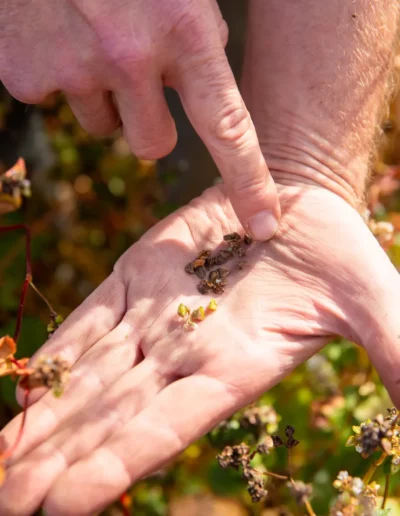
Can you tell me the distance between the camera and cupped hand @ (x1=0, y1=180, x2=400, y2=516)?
3.45ft

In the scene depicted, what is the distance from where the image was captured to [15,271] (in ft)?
6.64

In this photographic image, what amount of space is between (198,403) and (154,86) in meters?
0.79

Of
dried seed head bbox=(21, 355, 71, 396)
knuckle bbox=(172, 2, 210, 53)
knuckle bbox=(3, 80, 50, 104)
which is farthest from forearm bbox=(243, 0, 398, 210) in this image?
dried seed head bbox=(21, 355, 71, 396)

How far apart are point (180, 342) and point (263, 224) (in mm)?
370

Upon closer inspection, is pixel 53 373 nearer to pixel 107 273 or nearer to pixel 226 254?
pixel 226 254

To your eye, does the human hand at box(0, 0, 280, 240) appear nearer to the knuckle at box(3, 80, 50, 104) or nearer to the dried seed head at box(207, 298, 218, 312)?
the knuckle at box(3, 80, 50, 104)

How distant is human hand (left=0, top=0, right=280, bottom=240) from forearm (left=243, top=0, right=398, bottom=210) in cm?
31

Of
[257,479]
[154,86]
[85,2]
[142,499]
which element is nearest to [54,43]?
[85,2]

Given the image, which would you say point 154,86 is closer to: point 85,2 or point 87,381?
point 85,2

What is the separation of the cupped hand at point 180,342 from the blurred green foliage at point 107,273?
248mm

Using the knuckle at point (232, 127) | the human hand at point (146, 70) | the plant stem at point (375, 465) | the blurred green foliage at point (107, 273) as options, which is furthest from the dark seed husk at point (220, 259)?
the plant stem at point (375, 465)

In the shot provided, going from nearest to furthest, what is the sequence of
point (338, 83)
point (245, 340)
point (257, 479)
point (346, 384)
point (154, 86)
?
point (257, 479) < point (245, 340) < point (154, 86) < point (338, 83) < point (346, 384)

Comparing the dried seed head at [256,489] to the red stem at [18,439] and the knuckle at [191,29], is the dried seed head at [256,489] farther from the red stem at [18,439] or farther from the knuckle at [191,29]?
the knuckle at [191,29]

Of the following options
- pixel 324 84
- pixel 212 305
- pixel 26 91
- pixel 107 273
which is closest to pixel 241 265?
pixel 212 305
